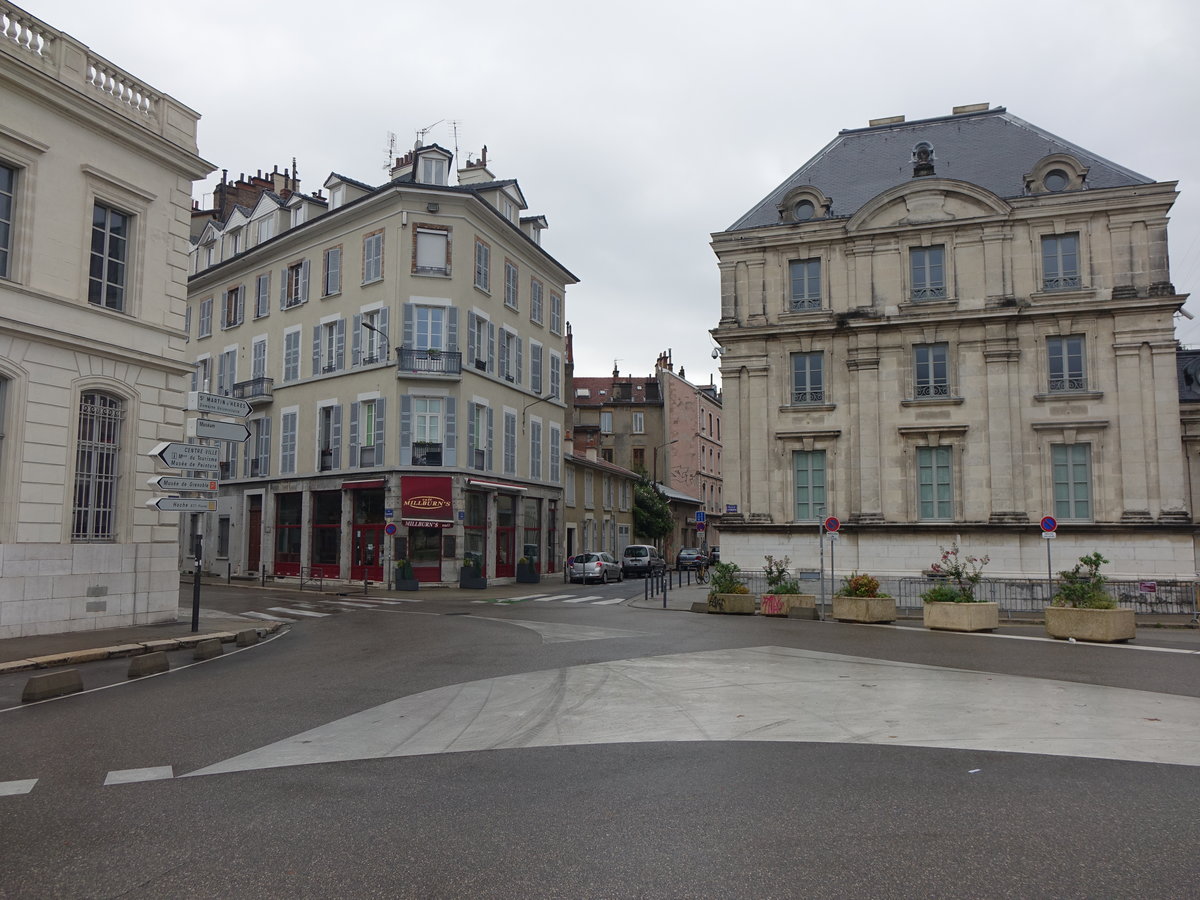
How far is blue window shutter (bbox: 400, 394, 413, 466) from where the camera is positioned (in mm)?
30078

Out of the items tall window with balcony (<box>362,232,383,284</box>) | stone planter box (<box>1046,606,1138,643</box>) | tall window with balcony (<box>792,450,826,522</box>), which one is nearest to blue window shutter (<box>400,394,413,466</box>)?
tall window with balcony (<box>362,232,383,284</box>)

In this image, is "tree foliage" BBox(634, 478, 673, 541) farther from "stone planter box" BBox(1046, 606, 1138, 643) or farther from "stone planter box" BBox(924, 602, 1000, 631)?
"stone planter box" BBox(1046, 606, 1138, 643)

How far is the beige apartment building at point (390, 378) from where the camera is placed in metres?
30.5

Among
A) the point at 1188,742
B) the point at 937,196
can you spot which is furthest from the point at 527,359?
the point at 1188,742

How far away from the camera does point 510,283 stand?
35.2 meters

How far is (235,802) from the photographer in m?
5.04

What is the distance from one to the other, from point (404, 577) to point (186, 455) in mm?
15372

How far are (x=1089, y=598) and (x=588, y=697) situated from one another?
1099 centimetres

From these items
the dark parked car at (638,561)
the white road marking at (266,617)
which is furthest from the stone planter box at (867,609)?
the dark parked car at (638,561)

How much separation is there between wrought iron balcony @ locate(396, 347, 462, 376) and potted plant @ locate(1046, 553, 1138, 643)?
20.9 m

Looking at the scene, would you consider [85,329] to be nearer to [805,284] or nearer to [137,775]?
[137,775]

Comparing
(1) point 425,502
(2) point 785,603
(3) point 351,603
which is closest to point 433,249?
(1) point 425,502

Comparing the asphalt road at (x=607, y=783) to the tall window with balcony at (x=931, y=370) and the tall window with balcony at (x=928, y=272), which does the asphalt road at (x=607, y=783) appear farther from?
the tall window with balcony at (x=928, y=272)

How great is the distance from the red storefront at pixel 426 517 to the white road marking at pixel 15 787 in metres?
24.2
